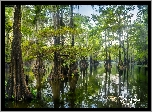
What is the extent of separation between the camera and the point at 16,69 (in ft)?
20.9

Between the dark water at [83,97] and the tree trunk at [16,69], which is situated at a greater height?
the tree trunk at [16,69]

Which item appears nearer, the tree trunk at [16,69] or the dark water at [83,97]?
the tree trunk at [16,69]

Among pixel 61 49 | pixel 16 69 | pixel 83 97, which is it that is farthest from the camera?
pixel 61 49

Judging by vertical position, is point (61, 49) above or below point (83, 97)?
above

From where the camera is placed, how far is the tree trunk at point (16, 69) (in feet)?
20.4

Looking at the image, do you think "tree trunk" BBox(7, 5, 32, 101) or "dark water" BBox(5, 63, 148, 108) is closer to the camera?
"tree trunk" BBox(7, 5, 32, 101)

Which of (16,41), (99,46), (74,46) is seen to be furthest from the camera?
(99,46)

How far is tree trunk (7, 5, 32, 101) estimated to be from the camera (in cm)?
623

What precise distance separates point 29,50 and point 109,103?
9.40 ft

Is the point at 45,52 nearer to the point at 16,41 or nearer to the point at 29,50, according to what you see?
the point at 29,50

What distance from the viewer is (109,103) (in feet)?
22.0

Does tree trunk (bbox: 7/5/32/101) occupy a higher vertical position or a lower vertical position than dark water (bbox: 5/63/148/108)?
higher
